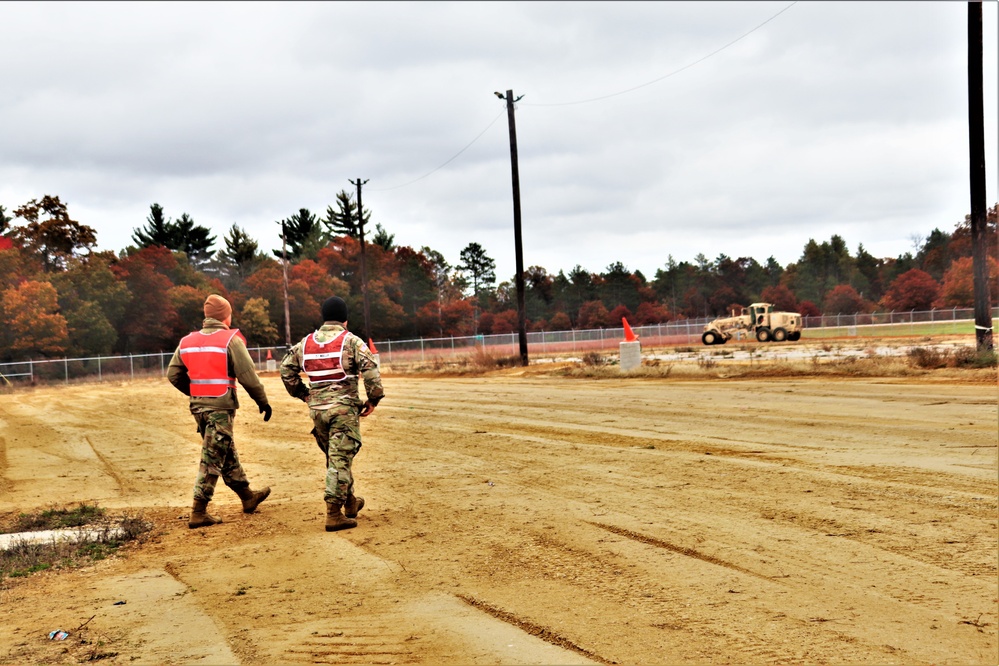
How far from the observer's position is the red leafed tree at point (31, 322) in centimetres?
4270

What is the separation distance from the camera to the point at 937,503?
24.7 ft

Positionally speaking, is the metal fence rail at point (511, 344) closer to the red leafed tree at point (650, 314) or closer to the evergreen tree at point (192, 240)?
the red leafed tree at point (650, 314)

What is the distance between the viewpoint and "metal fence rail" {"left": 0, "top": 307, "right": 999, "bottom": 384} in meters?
42.0

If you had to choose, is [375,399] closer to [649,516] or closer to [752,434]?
[649,516]

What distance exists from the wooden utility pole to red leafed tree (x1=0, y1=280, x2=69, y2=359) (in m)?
41.3

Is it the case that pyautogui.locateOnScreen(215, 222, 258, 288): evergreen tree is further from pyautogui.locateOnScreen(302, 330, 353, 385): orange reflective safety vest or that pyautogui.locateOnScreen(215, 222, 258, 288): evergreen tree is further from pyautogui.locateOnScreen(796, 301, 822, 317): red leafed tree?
pyautogui.locateOnScreen(302, 330, 353, 385): orange reflective safety vest

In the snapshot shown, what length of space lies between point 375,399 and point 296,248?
90664 millimetres

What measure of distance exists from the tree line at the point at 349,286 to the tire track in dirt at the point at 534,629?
38.6 meters

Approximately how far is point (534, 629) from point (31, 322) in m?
45.2

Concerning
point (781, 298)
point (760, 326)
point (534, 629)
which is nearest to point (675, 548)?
point (534, 629)

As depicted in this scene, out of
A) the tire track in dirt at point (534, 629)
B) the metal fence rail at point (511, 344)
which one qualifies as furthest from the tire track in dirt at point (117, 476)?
the metal fence rail at point (511, 344)

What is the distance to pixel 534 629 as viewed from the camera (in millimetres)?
5051

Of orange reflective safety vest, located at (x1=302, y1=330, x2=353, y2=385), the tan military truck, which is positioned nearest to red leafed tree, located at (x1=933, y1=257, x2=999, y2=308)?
the tan military truck

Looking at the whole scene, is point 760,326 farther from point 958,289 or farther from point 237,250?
point 237,250
